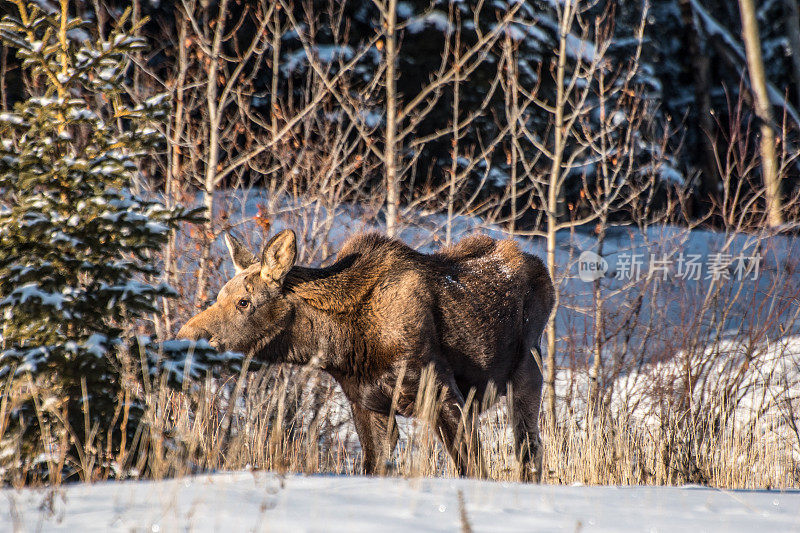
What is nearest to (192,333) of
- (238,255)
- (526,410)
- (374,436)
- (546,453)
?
(238,255)

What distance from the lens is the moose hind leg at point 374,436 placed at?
19.8 feet

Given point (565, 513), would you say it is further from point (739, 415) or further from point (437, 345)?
point (739, 415)

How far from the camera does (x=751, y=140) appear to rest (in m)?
22.1

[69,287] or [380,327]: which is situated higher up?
[69,287]

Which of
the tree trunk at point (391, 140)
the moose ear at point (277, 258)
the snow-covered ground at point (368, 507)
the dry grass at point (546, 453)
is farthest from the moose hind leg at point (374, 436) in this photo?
the tree trunk at point (391, 140)

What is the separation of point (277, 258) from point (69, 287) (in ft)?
5.30

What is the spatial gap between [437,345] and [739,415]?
725cm

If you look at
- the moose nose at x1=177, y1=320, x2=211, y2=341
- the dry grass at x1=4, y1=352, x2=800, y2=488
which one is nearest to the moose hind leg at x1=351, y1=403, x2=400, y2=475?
the dry grass at x1=4, y1=352, x2=800, y2=488

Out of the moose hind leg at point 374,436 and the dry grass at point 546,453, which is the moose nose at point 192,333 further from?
the moose hind leg at point 374,436

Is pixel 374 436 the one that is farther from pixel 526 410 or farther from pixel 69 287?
pixel 69 287

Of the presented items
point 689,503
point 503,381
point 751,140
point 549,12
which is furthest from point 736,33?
point 689,503

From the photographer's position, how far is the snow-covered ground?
303 cm

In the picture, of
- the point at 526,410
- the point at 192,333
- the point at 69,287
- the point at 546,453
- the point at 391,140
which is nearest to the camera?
the point at 69,287

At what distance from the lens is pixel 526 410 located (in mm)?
6750
